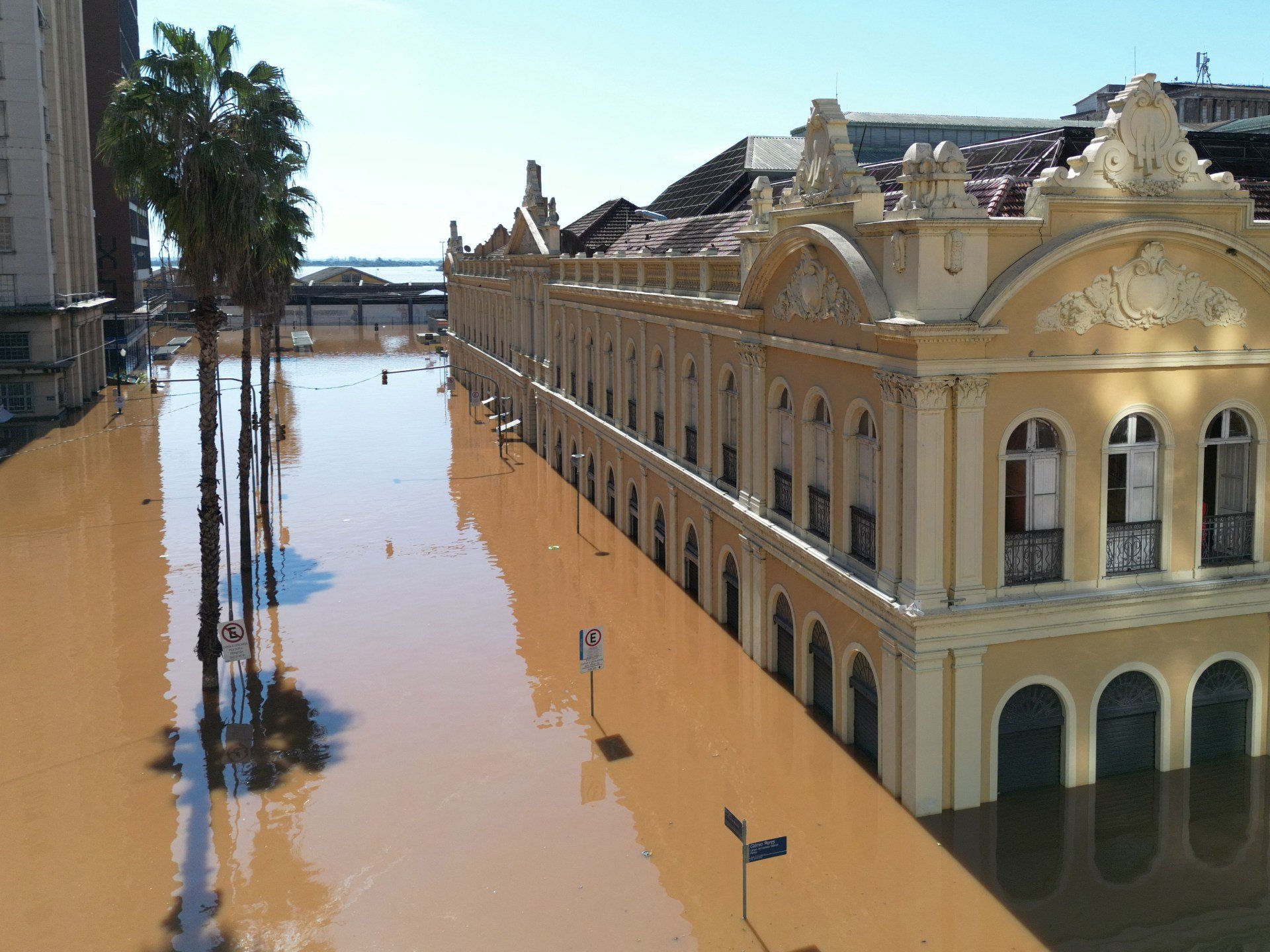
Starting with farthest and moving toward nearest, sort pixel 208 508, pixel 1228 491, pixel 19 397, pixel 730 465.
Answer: pixel 19 397, pixel 730 465, pixel 208 508, pixel 1228 491

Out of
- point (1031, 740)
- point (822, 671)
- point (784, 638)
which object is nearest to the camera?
point (1031, 740)

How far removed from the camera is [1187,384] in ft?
58.9

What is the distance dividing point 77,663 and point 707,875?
15662 millimetres

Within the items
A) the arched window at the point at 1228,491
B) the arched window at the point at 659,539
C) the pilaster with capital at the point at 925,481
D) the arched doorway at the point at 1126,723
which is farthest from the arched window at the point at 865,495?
the arched window at the point at 659,539

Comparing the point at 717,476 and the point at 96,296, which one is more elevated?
the point at 96,296

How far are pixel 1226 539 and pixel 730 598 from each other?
1102cm

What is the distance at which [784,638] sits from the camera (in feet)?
76.2

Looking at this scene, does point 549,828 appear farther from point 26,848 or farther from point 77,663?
point 77,663

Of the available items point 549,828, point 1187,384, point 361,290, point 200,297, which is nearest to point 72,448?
point 200,297

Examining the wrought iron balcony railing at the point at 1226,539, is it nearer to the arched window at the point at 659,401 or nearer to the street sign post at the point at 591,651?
the street sign post at the point at 591,651

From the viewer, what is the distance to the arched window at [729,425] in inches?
1030

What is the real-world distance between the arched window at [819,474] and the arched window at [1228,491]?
594 centimetres

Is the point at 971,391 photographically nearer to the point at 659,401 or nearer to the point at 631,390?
the point at 659,401

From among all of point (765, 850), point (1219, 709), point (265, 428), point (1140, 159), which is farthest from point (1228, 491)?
point (265, 428)
